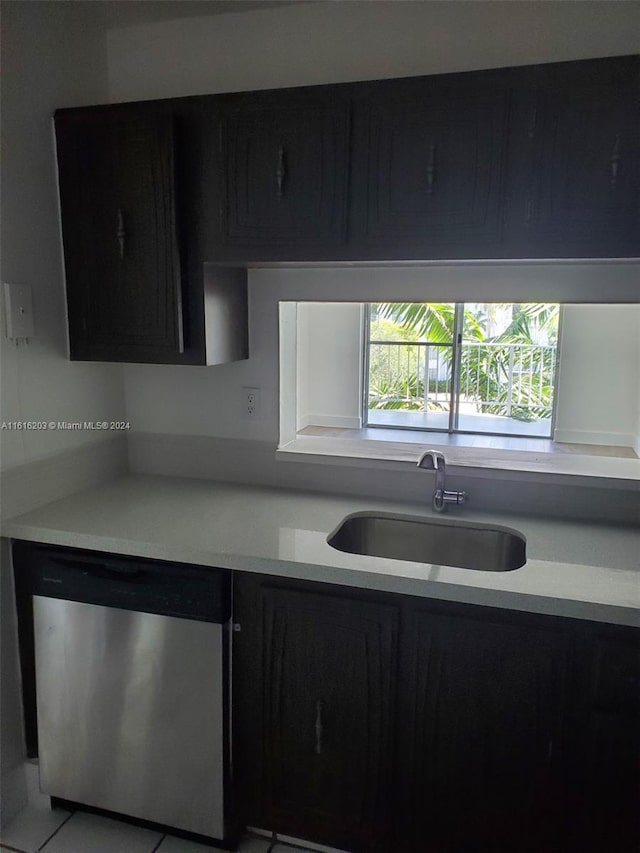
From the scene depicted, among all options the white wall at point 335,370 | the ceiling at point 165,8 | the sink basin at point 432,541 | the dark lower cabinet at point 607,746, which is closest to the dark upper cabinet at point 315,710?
the sink basin at point 432,541

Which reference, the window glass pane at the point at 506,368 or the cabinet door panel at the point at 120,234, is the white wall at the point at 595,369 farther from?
the cabinet door panel at the point at 120,234

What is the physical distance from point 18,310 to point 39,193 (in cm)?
40

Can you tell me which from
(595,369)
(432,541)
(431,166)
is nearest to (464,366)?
(595,369)

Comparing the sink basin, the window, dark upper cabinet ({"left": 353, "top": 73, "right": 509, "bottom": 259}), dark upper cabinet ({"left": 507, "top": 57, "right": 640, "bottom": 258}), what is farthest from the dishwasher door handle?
the window

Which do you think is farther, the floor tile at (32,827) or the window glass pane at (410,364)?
the window glass pane at (410,364)

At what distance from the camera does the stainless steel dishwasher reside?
66.5 inches

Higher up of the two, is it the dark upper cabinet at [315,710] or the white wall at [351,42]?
the white wall at [351,42]

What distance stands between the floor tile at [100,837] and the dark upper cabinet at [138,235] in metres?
1.46

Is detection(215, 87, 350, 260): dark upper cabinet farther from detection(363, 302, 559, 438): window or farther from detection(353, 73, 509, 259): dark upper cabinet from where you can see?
detection(363, 302, 559, 438): window

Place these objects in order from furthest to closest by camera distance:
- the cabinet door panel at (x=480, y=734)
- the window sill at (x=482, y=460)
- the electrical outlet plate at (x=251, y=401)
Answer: the electrical outlet plate at (x=251, y=401)
the window sill at (x=482, y=460)
the cabinet door panel at (x=480, y=734)

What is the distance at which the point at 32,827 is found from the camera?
187cm

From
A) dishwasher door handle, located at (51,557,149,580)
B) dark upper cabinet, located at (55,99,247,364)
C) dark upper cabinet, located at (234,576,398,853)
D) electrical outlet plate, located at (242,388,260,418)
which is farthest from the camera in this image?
electrical outlet plate, located at (242,388,260,418)

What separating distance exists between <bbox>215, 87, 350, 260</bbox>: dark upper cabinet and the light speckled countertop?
0.82m

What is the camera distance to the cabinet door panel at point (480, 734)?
148 centimetres
